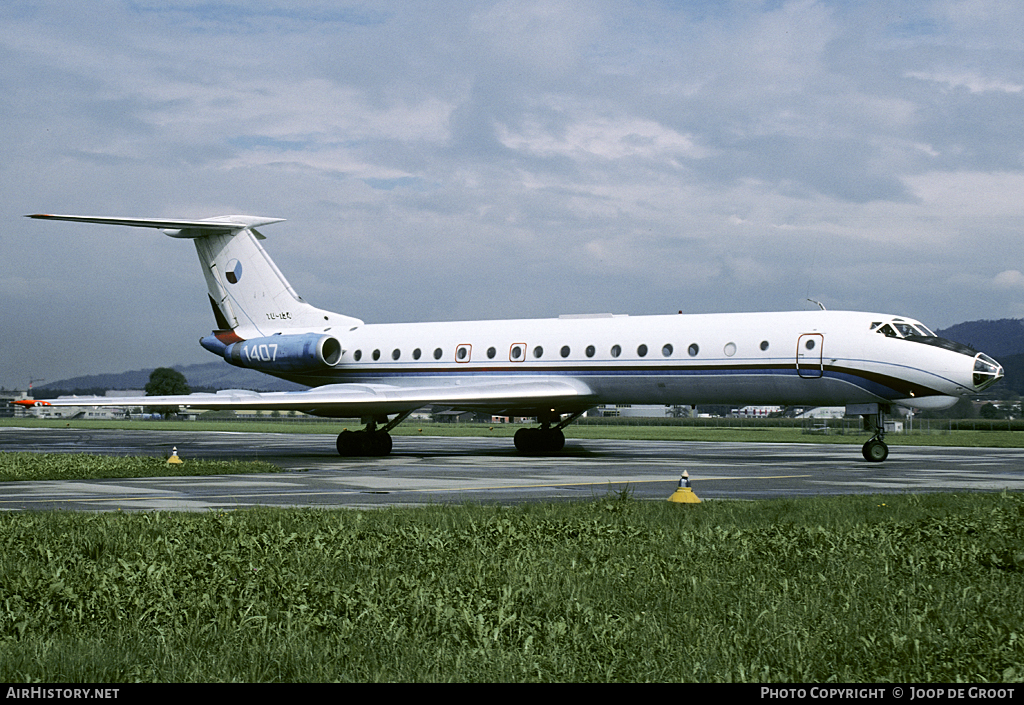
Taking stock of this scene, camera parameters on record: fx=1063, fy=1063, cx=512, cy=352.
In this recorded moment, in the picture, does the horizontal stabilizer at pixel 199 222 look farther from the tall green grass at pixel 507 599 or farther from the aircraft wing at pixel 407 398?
the tall green grass at pixel 507 599

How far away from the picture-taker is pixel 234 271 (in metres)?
32.2

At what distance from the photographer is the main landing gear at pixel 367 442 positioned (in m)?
28.1

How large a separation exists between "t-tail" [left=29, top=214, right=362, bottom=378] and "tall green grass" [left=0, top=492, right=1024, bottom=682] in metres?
22.7

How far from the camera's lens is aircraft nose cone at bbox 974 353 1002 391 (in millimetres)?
22562

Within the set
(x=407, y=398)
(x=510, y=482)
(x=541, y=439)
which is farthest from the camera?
(x=541, y=439)

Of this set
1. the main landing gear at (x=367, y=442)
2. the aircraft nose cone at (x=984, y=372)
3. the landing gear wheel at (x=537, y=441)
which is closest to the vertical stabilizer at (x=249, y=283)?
the main landing gear at (x=367, y=442)

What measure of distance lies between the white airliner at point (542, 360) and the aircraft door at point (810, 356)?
2cm

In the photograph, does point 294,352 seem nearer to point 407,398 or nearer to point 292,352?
point 292,352

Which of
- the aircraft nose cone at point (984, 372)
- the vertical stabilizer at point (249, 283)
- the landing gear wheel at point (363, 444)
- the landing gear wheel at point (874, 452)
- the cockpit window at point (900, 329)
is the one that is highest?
the vertical stabilizer at point (249, 283)

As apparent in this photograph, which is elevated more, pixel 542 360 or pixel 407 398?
pixel 542 360

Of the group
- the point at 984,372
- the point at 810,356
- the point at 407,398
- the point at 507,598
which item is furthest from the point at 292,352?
the point at 507,598

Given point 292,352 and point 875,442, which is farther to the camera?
point 292,352

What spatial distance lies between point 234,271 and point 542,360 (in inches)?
426

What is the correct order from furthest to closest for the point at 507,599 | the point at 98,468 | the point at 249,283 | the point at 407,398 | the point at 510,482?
1. the point at 249,283
2. the point at 407,398
3. the point at 98,468
4. the point at 510,482
5. the point at 507,599
